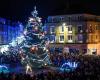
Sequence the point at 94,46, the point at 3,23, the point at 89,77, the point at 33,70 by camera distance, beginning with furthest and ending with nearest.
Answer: the point at 3,23, the point at 94,46, the point at 33,70, the point at 89,77

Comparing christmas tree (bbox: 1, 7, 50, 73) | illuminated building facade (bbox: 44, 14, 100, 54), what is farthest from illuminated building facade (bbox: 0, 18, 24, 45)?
christmas tree (bbox: 1, 7, 50, 73)

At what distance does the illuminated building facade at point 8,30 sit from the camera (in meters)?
97.8

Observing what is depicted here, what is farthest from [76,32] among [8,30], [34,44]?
[34,44]

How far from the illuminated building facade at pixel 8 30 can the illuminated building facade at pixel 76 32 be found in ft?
32.4

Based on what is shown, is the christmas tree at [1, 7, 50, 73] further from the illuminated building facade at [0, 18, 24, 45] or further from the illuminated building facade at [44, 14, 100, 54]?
the illuminated building facade at [0, 18, 24, 45]

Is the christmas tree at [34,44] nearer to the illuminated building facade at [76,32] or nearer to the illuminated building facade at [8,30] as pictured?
the illuminated building facade at [76,32]

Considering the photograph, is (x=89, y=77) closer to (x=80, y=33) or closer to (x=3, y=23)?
(x=80, y=33)

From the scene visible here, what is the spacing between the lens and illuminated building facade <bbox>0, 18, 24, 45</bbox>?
9781 cm

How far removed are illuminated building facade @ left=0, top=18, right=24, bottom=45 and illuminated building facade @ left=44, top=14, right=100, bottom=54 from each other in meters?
9.87

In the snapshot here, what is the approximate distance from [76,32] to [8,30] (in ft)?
73.5

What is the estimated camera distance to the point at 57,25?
92562 mm

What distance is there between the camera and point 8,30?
105 metres

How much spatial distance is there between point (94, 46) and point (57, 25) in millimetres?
10192

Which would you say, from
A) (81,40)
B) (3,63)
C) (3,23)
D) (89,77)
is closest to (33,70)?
(3,63)
